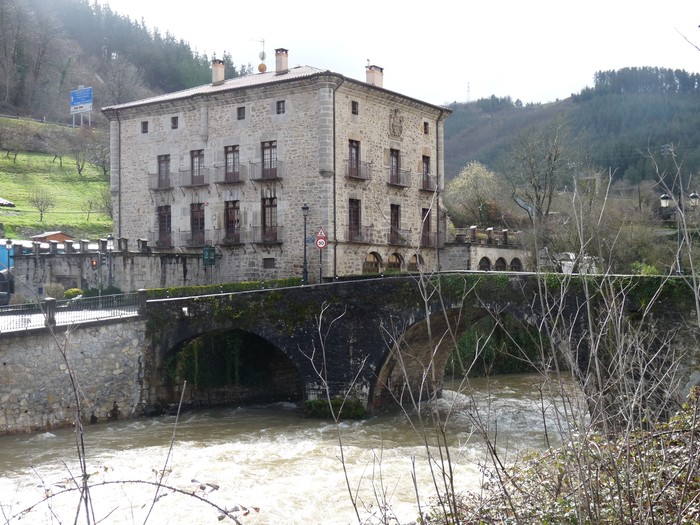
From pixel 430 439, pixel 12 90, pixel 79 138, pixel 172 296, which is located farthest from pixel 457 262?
pixel 12 90

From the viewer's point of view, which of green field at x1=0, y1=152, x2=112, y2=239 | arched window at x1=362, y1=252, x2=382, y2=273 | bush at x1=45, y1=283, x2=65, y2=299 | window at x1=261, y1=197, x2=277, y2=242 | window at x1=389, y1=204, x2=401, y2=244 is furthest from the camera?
green field at x1=0, y1=152, x2=112, y2=239

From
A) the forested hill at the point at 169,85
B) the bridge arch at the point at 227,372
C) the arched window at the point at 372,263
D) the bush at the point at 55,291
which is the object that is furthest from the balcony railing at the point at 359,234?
the forested hill at the point at 169,85

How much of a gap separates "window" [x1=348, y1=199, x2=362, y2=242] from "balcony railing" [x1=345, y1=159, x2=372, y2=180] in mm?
1007

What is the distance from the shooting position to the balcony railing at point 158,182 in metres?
32.3

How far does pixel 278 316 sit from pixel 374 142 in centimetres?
1227

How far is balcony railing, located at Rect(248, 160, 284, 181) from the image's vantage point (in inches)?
1153

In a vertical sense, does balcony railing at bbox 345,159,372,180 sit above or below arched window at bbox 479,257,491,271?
above

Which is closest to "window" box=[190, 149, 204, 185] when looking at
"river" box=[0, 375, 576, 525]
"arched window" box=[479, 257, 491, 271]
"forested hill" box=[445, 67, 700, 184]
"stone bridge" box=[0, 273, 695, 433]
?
"stone bridge" box=[0, 273, 695, 433]

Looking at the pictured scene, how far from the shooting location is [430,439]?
18047 millimetres

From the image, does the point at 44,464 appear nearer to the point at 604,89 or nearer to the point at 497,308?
the point at 497,308

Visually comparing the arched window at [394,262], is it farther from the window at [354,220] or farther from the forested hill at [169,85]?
the forested hill at [169,85]

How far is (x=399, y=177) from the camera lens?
31.7m

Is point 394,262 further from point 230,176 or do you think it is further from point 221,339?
point 221,339

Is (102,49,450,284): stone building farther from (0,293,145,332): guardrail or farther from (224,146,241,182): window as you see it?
(0,293,145,332): guardrail
